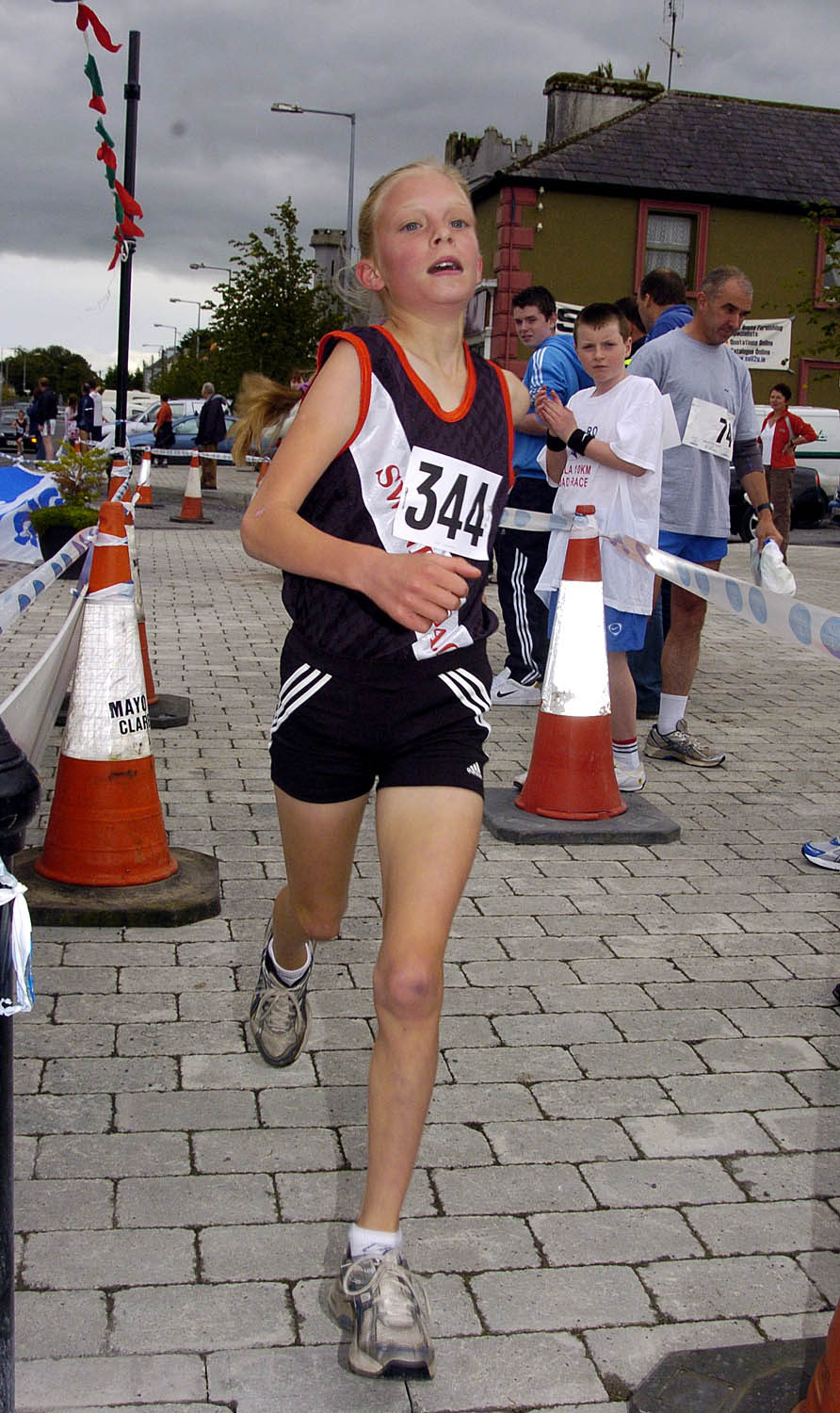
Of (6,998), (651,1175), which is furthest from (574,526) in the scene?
(6,998)

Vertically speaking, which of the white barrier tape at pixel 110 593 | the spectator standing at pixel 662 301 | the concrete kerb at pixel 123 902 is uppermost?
the spectator standing at pixel 662 301

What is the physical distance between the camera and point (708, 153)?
1296 inches

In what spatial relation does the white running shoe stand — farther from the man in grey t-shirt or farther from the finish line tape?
the man in grey t-shirt

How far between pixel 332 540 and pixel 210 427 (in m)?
27.7

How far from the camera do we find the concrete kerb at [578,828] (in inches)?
215

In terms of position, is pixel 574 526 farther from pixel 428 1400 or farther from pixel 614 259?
pixel 614 259

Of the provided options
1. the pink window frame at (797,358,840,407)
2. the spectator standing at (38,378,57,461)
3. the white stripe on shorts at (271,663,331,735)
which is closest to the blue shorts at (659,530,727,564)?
the white stripe on shorts at (271,663,331,735)

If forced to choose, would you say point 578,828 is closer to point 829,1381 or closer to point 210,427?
point 829,1381

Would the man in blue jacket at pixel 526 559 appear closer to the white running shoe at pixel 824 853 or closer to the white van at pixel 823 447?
the white running shoe at pixel 824 853

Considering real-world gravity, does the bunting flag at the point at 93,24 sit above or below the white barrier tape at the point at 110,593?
above

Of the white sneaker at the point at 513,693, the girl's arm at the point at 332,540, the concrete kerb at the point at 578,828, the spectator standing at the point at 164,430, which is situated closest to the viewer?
the girl's arm at the point at 332,540

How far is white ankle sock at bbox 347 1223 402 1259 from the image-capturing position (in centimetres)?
243

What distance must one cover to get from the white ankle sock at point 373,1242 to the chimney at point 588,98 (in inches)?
1379

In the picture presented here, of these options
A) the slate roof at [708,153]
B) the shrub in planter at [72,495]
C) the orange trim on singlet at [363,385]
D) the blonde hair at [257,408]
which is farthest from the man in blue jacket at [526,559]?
the slate roof at [708,153]
